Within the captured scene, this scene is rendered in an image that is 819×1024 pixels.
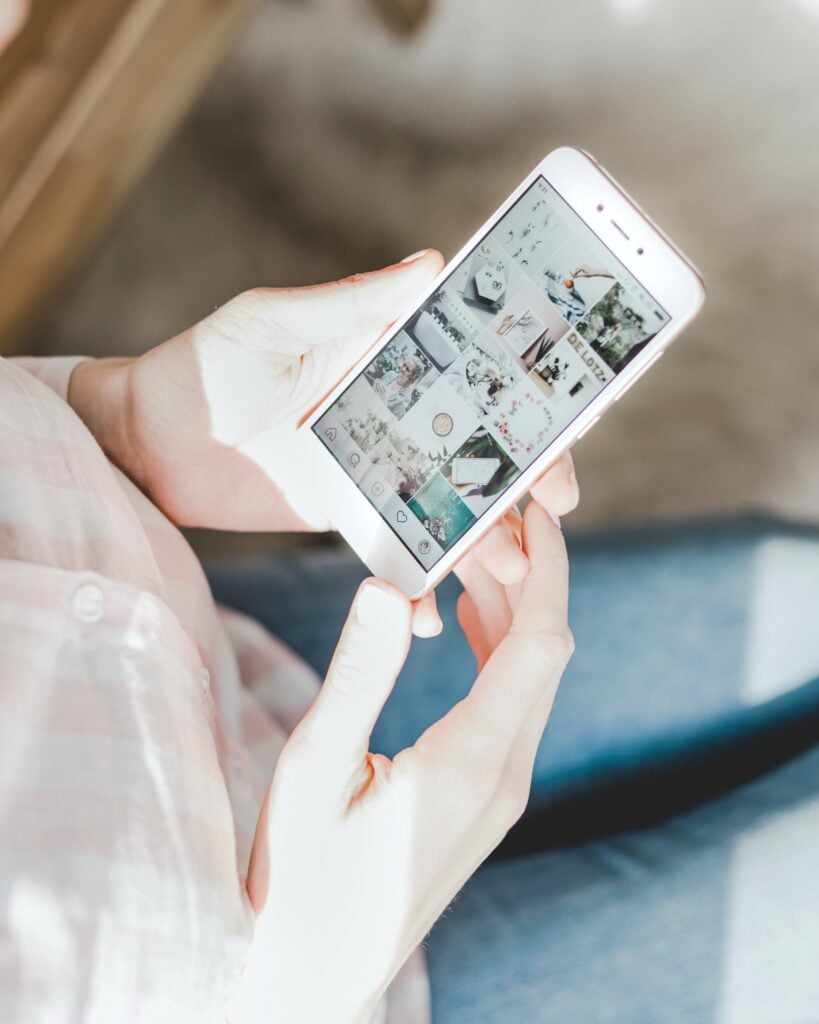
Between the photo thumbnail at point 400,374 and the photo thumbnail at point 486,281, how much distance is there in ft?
0.16

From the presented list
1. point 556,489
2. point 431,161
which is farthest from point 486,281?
point 431,161

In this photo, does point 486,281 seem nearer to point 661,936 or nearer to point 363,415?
point 363,415

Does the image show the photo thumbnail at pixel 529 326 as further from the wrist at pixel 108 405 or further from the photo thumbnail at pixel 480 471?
the wrist at pixel 108 405

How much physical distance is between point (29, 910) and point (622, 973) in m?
0.40

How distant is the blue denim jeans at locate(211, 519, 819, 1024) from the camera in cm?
58

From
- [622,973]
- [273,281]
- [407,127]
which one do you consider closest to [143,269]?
[273,281]

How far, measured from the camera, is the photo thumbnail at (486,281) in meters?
0.56

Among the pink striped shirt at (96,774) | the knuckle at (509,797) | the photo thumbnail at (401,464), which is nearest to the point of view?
the pink striped shirt at (96,774)

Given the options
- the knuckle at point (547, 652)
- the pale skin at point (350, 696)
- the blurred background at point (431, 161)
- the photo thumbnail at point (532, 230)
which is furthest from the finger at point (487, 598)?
the blurred background at point (431, 161)

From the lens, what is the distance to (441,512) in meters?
0.58

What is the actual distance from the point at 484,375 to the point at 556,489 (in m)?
0.09

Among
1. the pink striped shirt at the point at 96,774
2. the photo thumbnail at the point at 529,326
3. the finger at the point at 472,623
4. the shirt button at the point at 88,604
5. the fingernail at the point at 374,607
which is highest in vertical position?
the photo thumbnail at the point at 529,326

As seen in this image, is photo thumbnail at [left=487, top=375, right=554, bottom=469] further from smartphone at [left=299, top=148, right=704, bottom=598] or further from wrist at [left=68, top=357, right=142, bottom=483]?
wrist at [left=68, top=357, right=142, bottom=483]

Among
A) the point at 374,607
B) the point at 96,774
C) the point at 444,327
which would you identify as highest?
the point at 444,327
